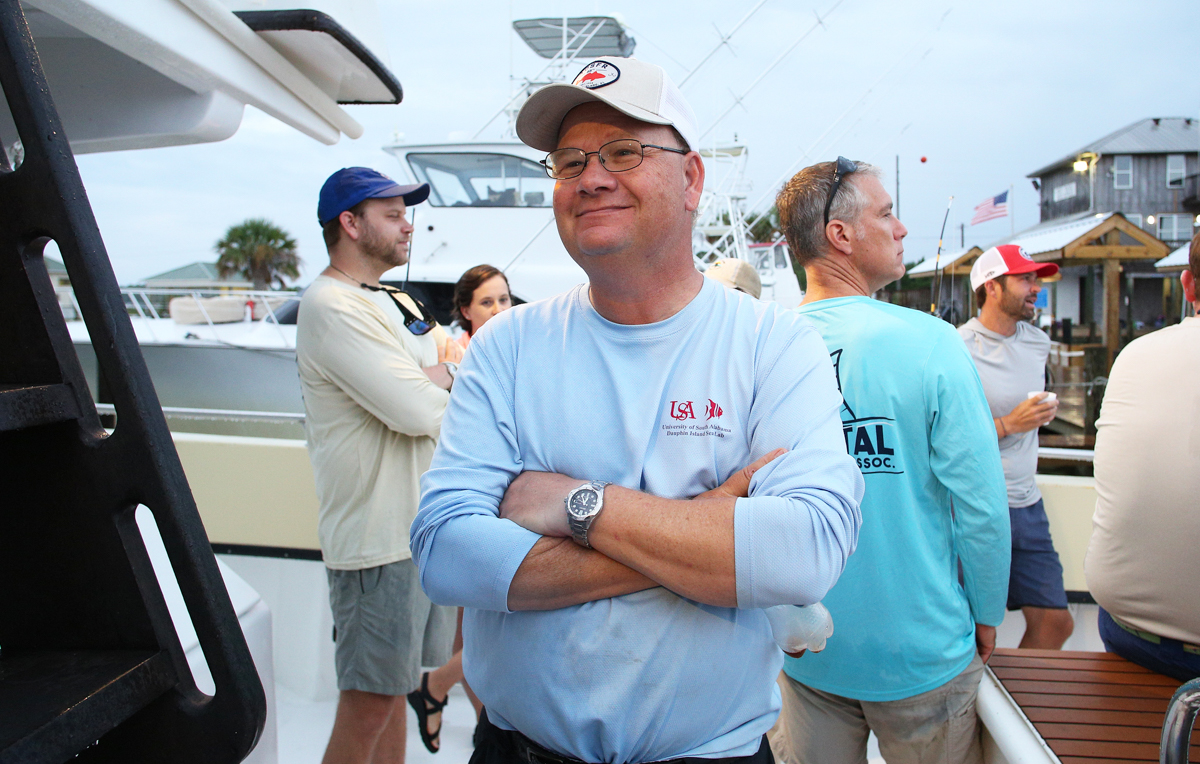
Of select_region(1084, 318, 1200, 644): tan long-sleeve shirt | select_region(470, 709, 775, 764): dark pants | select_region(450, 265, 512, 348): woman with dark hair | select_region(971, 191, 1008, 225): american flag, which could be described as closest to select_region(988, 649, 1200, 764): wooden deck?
select_region(1084, 318, 1200, 644): tan long-sleeve shirt

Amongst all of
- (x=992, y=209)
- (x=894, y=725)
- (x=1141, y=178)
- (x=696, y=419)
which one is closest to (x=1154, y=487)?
(x=894, y=725)

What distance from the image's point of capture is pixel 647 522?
1067mm

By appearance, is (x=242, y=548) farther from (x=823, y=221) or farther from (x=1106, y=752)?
(x=1106, y=752)

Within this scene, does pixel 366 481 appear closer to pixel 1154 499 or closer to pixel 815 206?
pixel 815 206

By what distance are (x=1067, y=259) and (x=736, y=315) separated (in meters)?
10.0

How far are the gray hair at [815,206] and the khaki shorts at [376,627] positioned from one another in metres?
1.48

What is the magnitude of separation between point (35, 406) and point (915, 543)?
165 cm

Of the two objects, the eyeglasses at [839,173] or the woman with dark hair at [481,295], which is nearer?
the eyeglasses at [839,173]

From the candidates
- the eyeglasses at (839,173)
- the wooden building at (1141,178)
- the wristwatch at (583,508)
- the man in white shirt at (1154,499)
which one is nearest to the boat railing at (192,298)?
the eyeglasses at (839,173)

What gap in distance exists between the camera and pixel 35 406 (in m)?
0.76

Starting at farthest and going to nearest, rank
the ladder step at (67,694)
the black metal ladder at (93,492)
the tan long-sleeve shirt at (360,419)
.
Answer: the tan long-sleeve shirt at (360,419), the black metal ladder at (93,492), the ladder step at (67,694)

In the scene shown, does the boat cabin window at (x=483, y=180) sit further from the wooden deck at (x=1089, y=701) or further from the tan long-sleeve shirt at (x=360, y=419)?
the wooden deck at (x=1089, y=701)

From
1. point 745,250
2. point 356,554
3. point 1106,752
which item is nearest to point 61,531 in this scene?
point 356,554

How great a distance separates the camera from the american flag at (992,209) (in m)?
7.92
